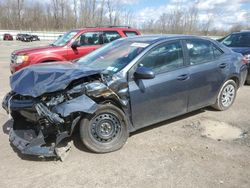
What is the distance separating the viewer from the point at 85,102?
4.00m

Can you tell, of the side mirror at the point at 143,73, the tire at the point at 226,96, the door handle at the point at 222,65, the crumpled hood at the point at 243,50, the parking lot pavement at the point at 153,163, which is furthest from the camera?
the crumpled hood at the point at 243,50

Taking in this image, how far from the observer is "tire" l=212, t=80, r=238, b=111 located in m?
6.15

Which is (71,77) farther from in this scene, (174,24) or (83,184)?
(174,24)

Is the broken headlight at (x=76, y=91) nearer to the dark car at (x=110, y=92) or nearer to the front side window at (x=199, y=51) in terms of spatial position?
the dark car at (x=110, y=92)

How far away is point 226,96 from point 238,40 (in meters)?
4.60

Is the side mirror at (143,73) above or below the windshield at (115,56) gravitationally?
below

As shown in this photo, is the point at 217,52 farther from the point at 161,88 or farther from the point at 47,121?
the point at 47,121

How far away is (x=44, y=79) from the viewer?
4.23m

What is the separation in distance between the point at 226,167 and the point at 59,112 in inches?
91.8

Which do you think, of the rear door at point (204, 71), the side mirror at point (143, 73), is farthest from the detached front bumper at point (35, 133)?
the rear door at point (204, 71)

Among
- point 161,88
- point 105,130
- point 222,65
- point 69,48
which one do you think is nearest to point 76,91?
point 105,130

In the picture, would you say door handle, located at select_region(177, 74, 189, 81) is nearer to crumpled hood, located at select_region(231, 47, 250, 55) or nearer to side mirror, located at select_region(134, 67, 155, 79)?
side mirror, located at select_region(134, 67, 155, 79)

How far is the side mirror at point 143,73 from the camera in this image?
4402 mm

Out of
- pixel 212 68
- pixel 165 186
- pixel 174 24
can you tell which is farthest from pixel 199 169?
pixel 174 24
